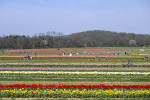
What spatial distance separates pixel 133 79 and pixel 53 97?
8.12 m

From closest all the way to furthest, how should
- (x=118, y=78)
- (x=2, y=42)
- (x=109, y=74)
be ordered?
(x=118, y=78)
(x=109, y=74)
(x=2, y=42)

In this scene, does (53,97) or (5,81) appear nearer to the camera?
(53,97)

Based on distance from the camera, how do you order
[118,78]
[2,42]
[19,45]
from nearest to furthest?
[118,78]
[19,45]
[2,42]

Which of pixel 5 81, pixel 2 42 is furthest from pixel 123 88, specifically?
pixel 2 42

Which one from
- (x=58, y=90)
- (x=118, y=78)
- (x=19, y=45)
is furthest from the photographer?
(x=19, y=45)

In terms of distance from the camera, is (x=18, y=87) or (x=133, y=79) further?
(x=133, y=79)

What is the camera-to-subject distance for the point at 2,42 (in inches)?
4158

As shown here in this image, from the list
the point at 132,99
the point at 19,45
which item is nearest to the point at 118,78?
the point at 132,99

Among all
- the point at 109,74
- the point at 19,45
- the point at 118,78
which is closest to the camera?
the point at 118,78

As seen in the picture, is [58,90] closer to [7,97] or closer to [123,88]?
[7,97]

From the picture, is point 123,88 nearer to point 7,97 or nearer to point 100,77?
point 100,77

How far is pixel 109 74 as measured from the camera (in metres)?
19.8

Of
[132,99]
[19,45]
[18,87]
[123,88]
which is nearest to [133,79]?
[123,88]

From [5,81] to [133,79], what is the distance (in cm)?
1026
